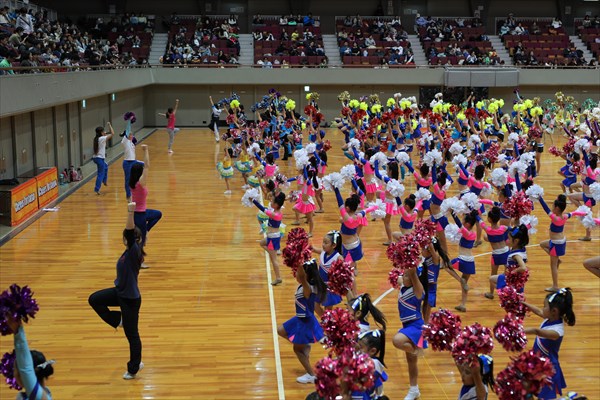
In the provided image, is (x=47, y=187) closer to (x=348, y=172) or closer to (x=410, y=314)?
(x=348, y=172)

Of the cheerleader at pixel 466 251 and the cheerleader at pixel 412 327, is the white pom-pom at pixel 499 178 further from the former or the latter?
the cheerleader at pixel 412 327

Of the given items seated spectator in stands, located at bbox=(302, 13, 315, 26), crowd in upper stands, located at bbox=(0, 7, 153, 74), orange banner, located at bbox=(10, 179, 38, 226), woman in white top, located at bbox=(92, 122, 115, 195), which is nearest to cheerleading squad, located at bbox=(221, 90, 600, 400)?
woman in white top, located at bbox=(92, 122, 115, 195)

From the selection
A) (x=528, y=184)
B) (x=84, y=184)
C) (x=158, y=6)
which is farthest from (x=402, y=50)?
(x=528, y=184)

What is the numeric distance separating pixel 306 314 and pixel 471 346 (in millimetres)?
2327

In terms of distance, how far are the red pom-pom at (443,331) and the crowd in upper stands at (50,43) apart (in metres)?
10.6

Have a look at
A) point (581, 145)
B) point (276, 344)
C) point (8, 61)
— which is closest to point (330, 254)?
point (276, 344)

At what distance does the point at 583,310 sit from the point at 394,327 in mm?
2738

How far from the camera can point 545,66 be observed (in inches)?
1363

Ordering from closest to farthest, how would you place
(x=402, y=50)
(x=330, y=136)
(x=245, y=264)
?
(x=245, y=264)
(x=330, y=136)
(x=402, y=50)

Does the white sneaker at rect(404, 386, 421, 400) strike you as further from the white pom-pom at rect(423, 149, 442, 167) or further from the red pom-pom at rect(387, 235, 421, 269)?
the white pom-pom at rect(423, 149, 442, 167)

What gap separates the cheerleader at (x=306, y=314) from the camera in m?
6.92

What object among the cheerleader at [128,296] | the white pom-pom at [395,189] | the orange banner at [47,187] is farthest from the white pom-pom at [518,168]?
the orange banner at [47,187]

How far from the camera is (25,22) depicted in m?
21.6

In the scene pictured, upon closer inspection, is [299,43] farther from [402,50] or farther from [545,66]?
[545,66]
